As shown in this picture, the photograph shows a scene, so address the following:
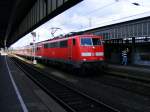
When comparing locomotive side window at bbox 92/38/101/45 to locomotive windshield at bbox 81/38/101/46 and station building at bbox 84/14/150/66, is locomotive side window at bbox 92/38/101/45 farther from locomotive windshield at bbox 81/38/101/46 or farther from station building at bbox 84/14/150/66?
station building at bbox 84/14/150/66

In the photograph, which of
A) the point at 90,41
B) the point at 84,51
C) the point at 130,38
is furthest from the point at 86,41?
the point at 130,38

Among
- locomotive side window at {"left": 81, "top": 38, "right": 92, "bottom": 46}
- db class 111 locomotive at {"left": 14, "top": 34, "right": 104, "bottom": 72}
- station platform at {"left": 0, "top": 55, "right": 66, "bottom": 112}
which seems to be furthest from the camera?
locomotive side window at {"left": 81, "top": 38, "right": 92, "bottom": 46}

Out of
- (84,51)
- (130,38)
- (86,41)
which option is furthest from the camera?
(130,38)

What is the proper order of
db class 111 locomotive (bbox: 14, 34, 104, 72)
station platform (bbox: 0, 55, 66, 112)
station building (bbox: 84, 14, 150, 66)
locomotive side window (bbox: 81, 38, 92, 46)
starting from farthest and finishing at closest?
station building (bbox: 84, 14, 150, 66)
locomotive side window (bbox: 81, 38, 92, 46)
db class 111 locomotive (bbox: 14, 34, 104, 72)
station platform (bbox: 0, 55, 66, 112)

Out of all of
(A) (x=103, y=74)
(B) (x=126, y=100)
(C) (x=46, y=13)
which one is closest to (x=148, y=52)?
(A) (x=103, y=74)

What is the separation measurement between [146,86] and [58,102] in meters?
5.59

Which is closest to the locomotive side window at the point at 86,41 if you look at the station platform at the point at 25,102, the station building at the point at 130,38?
the station building at the point at 130,38

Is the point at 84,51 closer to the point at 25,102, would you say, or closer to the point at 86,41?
the point at 86,41

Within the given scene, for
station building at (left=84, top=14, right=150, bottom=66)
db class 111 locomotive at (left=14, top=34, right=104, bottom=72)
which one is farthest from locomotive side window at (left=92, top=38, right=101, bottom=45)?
station building at (left=84, top=14, right=150, bottom=66)

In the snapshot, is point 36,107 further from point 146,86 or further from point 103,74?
point 103,74

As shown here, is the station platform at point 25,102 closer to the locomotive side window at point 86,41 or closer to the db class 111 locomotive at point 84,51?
the db class 111 locomotive at point 84,51

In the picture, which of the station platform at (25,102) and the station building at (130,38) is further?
the station building at (130,38)

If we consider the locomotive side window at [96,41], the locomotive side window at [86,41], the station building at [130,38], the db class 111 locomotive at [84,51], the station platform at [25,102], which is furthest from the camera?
the station building at [130,38]

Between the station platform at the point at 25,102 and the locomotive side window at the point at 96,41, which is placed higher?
the locomotive side window at the point at 96,41
